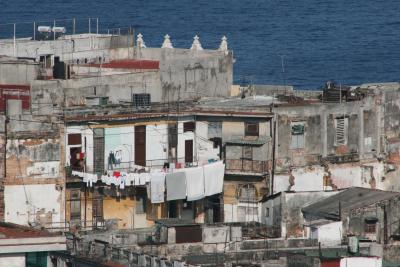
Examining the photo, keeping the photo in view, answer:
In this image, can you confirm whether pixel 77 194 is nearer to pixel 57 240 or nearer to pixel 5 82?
pixel 5 82

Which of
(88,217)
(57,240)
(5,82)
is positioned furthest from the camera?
(5,82)

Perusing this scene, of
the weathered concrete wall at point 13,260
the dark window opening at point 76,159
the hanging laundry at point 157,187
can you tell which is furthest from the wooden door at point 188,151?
the weathered concrete wall at point 13,260

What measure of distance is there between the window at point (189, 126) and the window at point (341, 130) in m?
5.70

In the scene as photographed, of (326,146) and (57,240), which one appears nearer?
(57,240)

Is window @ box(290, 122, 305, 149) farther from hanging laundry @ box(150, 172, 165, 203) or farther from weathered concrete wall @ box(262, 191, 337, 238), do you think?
hanging laundry @ box(150, 172, 165, 203)

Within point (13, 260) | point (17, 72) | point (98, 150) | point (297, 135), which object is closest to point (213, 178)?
point (297, 135)

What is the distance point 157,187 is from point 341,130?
27.5 ft

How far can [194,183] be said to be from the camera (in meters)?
104

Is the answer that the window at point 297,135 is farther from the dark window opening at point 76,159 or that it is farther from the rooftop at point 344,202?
the dark window opening at point 76,159

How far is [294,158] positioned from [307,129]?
4.12 feet

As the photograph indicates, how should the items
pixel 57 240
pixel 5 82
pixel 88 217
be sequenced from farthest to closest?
pixel 5 82 < pixel 88 217 < pixel 57 240

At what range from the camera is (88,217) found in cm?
10231

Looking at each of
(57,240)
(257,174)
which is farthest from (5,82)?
(57,240)

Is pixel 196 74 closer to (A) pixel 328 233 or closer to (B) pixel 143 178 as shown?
(B) pixel 143 178
